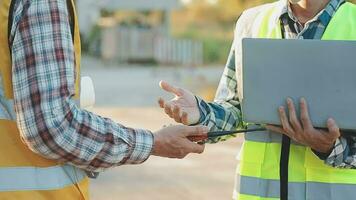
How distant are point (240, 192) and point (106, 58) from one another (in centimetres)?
1926

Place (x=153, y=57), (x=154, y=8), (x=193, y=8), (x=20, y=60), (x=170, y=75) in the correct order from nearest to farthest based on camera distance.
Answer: (x=20, y=60) < (x=170, y=75) < (x=153, y=57) < (x=154, y=8) < (x=193, y=8)

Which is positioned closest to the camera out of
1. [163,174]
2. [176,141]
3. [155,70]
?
[176,141]

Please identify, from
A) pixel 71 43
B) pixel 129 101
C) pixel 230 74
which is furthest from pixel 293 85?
pixel 129 101

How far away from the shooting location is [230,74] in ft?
10.5

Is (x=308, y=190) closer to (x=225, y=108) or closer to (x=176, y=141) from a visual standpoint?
(x=225, y=108)

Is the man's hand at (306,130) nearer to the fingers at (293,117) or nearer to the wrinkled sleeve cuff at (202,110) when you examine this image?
the fingers at (293,117)

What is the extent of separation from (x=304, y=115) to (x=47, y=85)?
855 mm

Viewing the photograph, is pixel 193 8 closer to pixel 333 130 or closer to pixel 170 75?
→ pixel 170 75

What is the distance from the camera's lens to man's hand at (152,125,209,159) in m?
2.58

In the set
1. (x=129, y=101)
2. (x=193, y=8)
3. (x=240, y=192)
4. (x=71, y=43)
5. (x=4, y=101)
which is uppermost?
(x=71, y=43)

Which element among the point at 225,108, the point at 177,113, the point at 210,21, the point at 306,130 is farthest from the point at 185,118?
the point at 210,21

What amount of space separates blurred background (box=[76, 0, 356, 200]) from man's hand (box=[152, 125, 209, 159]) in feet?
15.3

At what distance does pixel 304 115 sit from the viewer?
8.82 ft

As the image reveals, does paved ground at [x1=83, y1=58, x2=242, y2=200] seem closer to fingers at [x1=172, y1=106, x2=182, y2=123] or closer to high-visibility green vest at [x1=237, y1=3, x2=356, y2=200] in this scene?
high-visibility green vest at [x1=237, y1=3, x2=356, y2=200]
